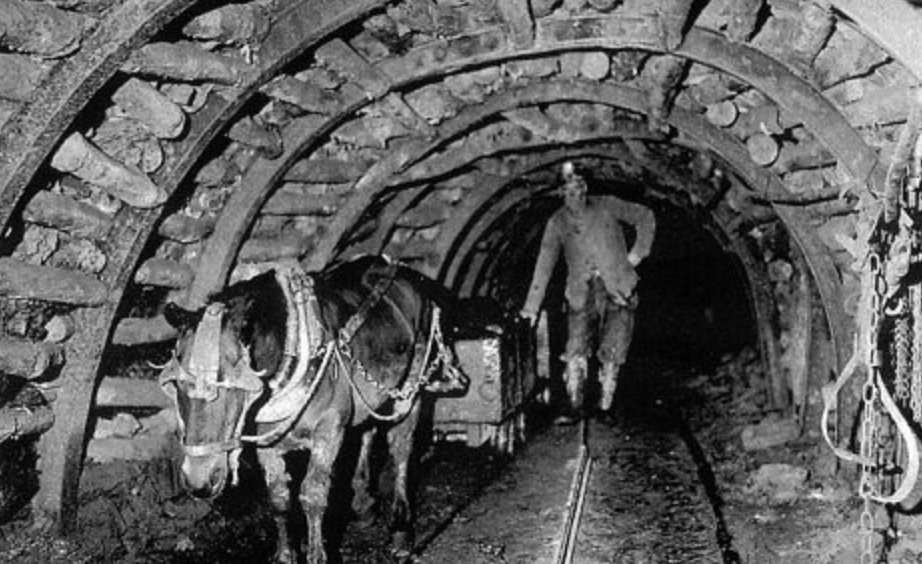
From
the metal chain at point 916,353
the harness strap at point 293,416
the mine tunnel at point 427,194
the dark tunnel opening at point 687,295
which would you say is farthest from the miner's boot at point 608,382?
the dark tunnel opening at point 687,295

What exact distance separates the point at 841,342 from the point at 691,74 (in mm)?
2352

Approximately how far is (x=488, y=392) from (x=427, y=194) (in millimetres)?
2840

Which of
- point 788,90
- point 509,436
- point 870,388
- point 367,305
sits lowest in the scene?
point 509,436

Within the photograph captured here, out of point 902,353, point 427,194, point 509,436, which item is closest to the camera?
point 902,353

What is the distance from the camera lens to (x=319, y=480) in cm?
532

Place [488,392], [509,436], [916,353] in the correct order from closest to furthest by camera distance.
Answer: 1. [916,353]
2. [488,392]
3. [509,436]

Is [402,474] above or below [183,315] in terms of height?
below

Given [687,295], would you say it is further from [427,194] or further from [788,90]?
[788,90]

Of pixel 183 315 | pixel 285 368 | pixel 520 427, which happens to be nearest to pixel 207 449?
pixel 285 368

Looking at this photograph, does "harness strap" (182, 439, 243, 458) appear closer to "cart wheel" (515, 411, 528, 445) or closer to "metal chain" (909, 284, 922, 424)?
"metal chain" (909, 284, 922, 424)

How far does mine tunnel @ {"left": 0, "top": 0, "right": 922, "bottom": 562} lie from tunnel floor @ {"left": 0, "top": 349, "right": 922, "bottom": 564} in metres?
0.03

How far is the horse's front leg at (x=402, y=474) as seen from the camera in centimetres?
619

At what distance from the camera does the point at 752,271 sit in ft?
33.8

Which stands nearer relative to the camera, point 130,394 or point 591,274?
point 130,394
